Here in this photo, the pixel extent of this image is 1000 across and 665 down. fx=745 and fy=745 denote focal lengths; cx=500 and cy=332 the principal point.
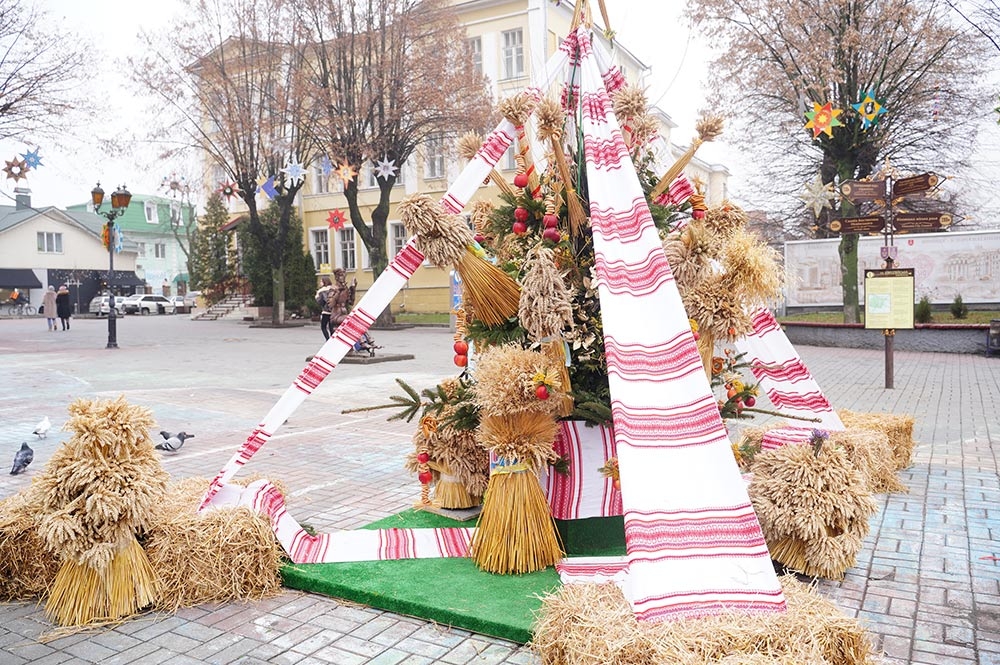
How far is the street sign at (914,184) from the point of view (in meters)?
10.4

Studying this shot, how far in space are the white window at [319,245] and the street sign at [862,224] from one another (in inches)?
1113

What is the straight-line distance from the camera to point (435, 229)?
150 inches

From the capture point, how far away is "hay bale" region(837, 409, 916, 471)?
238 inches

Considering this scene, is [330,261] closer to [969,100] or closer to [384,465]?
[969,100]

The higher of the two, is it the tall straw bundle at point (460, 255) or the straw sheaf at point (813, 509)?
the tall straw bundle at point (460, 255)

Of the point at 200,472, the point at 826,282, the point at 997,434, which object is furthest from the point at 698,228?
the point at 826,282

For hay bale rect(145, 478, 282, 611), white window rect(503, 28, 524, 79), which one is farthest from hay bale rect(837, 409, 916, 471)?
white window rect(503, 28, 524, 79)

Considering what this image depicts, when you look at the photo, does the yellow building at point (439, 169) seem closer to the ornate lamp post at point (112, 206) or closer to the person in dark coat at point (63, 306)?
the ornate lamp post at point (112, 206)

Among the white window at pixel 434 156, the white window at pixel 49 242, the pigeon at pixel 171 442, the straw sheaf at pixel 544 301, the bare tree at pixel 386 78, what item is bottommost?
the pigeon at pixel 171 442

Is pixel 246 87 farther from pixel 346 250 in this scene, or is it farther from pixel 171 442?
pixel 171 442

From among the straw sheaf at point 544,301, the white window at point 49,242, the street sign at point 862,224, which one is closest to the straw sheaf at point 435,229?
the straw sheaf at point 544,301

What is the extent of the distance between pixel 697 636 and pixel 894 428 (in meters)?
4.65

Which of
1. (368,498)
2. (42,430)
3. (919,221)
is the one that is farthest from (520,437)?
(919,221)

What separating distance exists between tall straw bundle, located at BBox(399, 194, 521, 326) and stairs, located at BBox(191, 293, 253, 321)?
35.4 m
